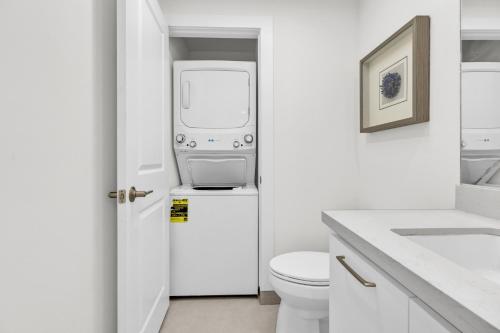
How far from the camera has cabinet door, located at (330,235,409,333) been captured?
0.62 m

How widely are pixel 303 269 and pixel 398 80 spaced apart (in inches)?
45.1

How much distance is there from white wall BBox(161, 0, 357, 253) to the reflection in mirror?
1.05 m

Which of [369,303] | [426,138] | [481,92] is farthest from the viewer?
[426,138]

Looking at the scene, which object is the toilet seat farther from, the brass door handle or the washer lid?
the brass door handle

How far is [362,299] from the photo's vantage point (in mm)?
781

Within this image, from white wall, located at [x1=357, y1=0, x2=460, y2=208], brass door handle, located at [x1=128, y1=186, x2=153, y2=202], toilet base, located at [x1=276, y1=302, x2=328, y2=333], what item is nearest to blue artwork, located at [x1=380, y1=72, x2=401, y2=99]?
white wall, located at [x1=357, y1=0, x2=460, y2=208]

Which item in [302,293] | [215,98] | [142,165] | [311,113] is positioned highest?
[215,98]

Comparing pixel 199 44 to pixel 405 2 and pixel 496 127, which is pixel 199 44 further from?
pixel 496 127

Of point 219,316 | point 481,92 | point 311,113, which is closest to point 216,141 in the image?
point 311,113

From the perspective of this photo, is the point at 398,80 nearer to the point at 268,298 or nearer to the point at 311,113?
the point at 311,113

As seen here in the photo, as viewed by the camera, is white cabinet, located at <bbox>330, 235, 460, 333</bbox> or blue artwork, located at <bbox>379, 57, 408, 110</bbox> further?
blue artwork, located at <bbox>379, 57, 408, 110</bbox>

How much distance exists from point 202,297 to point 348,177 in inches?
56.9

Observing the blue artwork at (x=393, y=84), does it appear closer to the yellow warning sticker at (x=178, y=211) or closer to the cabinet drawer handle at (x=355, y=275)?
the cabinet drawer handle at (x=355, y=275)

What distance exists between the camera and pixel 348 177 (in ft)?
7.29
